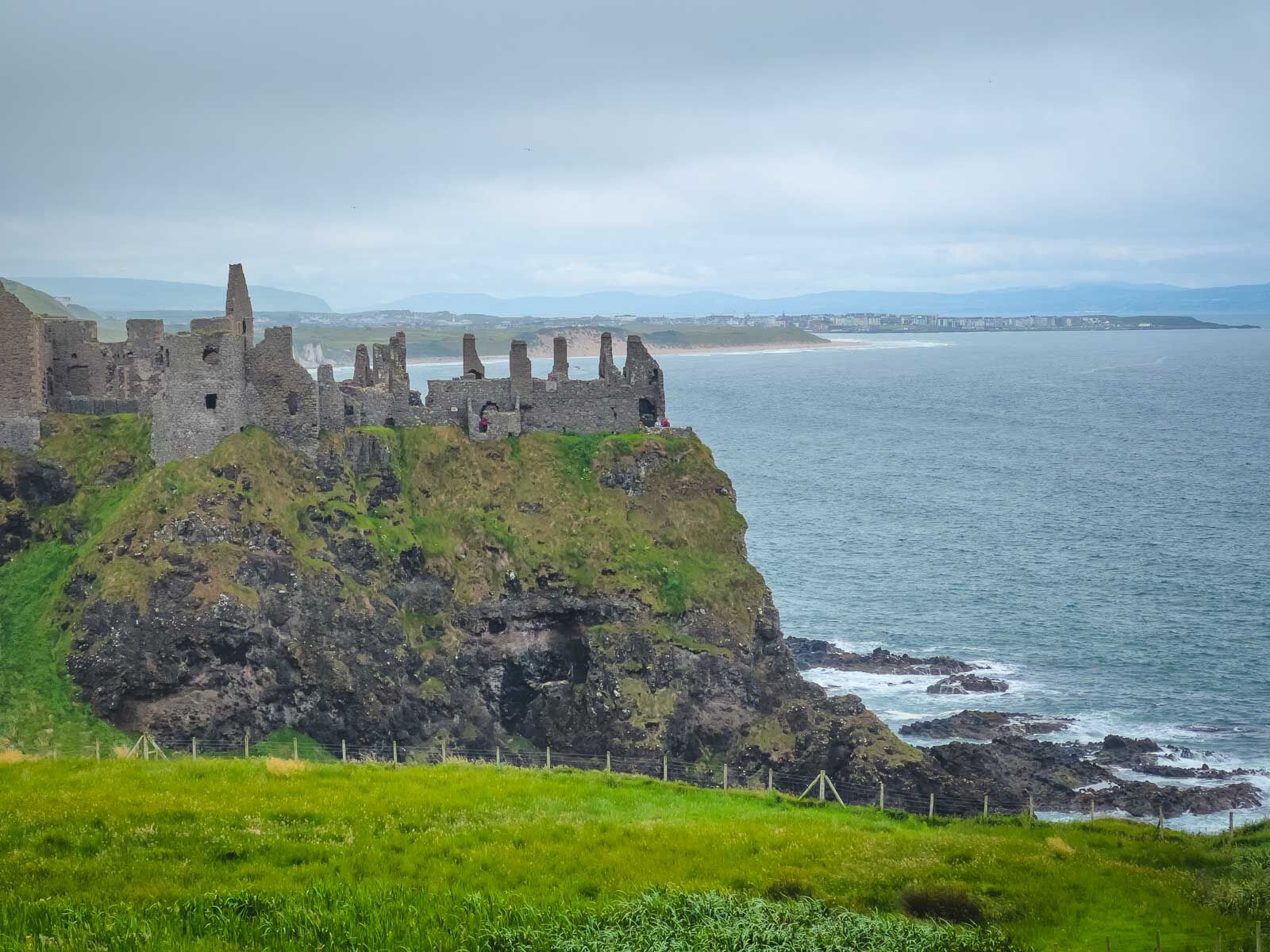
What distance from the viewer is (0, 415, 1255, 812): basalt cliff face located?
5941 cm

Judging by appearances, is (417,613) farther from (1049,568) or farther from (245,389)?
(1049,568)

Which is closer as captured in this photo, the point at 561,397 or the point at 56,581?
the point at 56,581

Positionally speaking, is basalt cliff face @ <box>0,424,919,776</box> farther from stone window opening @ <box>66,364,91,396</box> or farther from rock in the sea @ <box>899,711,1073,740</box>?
rock in the sea @ <box>899,711,1073,740</box>

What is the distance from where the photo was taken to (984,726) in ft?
247

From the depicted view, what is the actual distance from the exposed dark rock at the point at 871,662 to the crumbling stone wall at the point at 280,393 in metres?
32.3

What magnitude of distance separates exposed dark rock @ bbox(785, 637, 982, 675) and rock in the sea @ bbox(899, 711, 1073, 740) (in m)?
9.14

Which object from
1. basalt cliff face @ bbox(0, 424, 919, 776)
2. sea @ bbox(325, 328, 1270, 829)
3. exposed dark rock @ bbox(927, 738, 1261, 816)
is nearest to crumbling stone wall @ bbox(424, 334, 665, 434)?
basalt cliff face @ bbox(0, 424, 919, 776)

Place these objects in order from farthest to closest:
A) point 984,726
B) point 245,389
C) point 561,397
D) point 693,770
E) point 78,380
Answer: point 561,397, point 984,726, point 78,380, point 245,389, point 693,770

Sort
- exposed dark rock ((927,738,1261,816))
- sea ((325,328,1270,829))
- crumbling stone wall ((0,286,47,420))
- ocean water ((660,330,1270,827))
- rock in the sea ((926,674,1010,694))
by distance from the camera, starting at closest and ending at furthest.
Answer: exposed dark rock ((927,738,1261,816)) → crumbling stone wall ((0,286,47,420)) → sea ((325,328,1270,829)) → ocean water ((660,330,1270,827)) → rock in the sea ((926,674,1010,694))

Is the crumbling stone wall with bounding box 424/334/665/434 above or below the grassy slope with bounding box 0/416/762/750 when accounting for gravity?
above

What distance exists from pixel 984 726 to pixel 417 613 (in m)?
30.6

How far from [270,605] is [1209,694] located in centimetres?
5169

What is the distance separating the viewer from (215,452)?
65.8 m

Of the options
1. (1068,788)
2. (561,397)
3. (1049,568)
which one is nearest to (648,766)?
(1068,788)
